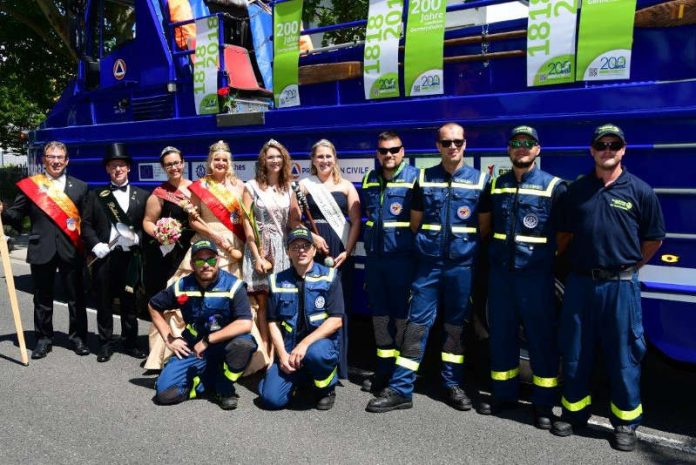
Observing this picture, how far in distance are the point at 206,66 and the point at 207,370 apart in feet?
8.73

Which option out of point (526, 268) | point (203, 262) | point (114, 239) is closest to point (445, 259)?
point (526, 268)

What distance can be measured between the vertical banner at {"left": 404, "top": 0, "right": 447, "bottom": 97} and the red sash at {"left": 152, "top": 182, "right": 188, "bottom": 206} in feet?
6.14

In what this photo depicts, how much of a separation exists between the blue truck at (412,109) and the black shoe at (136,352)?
1582 mm

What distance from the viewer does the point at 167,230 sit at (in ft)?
16.2

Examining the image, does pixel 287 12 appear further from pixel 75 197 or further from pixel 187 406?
pixel 187 406

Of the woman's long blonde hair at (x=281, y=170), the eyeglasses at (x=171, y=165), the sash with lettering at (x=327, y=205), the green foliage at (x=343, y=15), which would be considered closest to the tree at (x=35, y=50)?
the green foliage at (x=343, y=15)

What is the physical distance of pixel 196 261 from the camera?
14.2ft

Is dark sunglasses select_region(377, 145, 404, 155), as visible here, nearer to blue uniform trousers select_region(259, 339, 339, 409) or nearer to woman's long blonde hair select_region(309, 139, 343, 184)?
woman's long blonde hair select_region(309, 139, 343, 184)

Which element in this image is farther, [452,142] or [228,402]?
[228,402]

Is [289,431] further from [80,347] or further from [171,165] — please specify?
[80,347]

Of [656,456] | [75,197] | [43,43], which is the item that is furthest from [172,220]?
[43,43]

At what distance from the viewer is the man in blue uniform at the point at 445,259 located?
4125mm

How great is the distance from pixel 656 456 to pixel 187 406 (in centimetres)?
278

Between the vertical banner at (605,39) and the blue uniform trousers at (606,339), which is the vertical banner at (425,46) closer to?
the vertical banner at (605,39)
